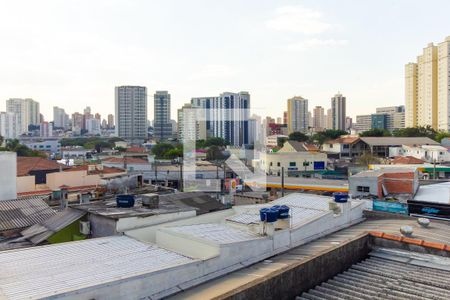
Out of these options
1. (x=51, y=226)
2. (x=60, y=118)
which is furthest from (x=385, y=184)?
(x=60, y=118)

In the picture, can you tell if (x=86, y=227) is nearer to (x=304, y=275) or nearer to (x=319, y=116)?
(x=304, y=275)

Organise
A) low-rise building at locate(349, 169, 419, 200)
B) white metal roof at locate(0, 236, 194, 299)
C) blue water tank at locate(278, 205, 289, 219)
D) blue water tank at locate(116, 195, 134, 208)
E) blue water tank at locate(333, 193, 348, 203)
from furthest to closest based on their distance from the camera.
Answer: low-rise building at locate(349, 169, 419, 200), blue water tank at locate(333, 193, 348, 203), blue water tank at locate(116, 195, 134, 208), blue water tank at locate(278, 205, 289, 219), white metal roof at locate(0, 236, 194, 299)

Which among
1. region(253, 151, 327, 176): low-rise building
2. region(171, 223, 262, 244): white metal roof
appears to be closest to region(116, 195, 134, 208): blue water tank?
region(171, 223, 262, 244): white metal roof

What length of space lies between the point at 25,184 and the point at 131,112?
102 meters

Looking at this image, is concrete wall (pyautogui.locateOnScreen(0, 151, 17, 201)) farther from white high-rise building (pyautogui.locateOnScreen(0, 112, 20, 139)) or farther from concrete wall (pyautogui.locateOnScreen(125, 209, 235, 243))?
white high-rise building (pyautogui.locateOnScreen(0, 112, 20, 139))

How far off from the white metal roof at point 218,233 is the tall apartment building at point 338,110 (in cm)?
14368

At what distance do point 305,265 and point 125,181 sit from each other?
15.3 metres

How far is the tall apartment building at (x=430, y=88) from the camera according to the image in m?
87.1

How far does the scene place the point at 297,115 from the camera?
12925cm

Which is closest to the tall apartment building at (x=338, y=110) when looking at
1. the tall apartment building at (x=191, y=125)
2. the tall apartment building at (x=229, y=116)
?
the tall apartment building at (x=229, y=116)

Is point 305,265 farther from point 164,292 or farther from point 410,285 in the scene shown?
point 164,292

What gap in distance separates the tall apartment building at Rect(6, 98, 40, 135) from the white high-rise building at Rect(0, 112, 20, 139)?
11.1ft

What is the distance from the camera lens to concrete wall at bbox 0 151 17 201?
16594 millimetres

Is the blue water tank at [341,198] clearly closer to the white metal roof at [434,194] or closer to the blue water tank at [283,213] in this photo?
the blue water tank at [283,213]
